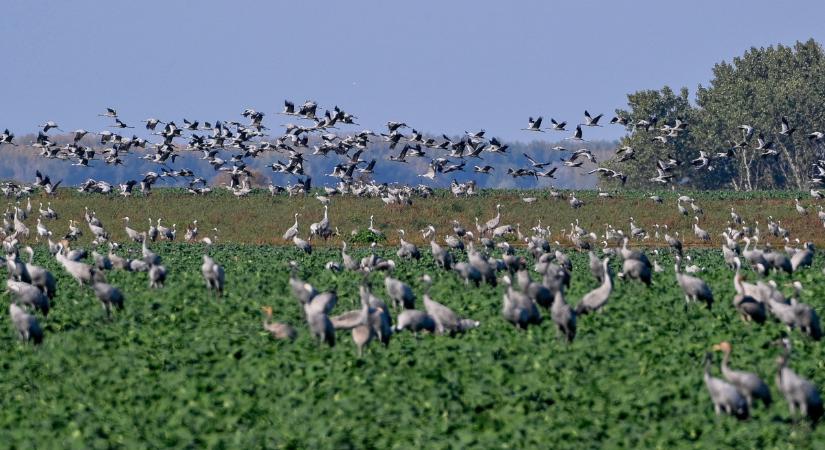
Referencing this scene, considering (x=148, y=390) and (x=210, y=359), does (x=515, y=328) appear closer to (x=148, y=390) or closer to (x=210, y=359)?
(x=210, y=359)

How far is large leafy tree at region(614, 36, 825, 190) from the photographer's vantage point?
113 m

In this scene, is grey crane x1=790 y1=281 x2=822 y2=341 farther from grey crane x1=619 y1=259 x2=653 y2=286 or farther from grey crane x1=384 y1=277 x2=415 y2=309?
grey crane x1=384 y1=277 x2=415 y2=309

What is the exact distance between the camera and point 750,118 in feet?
374

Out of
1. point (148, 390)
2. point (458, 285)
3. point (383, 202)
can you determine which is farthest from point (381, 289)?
point (383, 202)

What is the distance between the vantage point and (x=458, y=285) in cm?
3212

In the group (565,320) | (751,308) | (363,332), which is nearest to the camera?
(363,332)

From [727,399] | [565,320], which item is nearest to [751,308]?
[565,320]

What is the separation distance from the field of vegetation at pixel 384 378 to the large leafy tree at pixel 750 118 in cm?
8354

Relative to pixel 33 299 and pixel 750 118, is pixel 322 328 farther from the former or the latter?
pixel 750 118

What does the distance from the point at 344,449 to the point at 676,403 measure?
14.8 ft

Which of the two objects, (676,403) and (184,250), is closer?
(676,403)

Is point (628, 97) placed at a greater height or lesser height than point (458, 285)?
greater

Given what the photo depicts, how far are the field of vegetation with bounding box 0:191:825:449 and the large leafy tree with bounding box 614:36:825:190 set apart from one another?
83538 mm

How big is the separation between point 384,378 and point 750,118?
98348 millimetres
